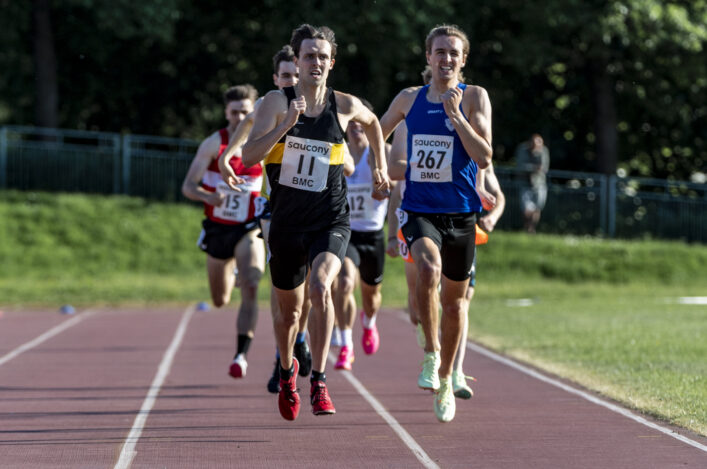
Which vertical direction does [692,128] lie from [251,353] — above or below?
above

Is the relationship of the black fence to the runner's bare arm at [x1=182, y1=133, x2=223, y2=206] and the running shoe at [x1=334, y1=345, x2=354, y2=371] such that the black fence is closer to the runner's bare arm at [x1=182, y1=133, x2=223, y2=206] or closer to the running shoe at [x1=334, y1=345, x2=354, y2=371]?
the runner's bare arm at [x1=182, y1=133, x2=223, y2=206]

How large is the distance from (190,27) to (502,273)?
11.3 m

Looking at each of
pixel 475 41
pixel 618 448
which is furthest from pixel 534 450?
pixel 475 41

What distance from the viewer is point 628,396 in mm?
8578

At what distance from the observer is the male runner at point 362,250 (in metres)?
10.4

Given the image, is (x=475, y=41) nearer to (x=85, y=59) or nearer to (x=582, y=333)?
(x=85, y=59)

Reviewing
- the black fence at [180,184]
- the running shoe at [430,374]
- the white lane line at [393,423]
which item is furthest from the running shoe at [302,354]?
the black fence at [180,184]

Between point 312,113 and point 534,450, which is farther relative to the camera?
point 312,113

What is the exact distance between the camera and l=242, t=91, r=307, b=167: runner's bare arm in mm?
6871

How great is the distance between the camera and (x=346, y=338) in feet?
33.7

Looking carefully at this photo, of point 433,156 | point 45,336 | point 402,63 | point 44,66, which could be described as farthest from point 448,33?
point 44,66

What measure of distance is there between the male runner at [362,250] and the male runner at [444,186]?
275 centimetres

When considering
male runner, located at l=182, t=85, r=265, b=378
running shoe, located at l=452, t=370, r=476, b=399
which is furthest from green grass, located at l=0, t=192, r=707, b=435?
running shoe, located at l=452, t=370, r=476, b=399

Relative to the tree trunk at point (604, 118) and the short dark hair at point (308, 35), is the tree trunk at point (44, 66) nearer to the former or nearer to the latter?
the tree trunk at point (604, 118)
